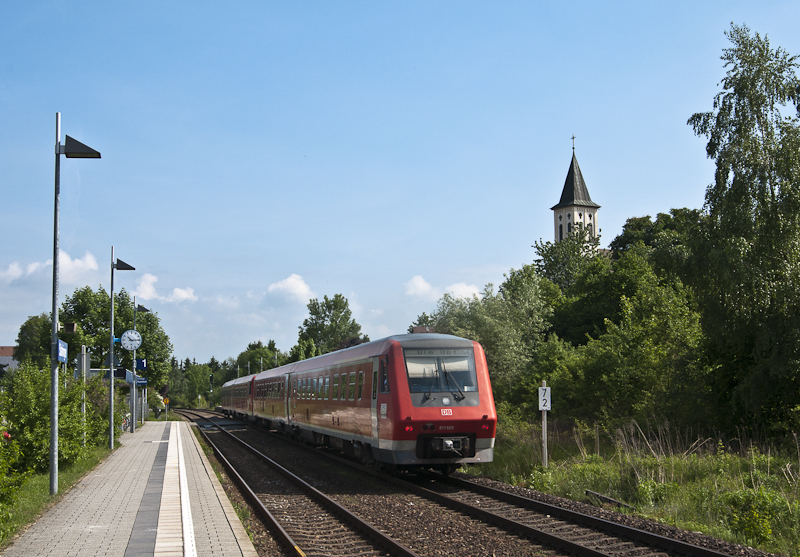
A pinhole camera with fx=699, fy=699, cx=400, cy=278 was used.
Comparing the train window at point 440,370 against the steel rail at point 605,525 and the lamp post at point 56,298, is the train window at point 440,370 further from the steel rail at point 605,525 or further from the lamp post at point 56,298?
the lamp post at point 56,298

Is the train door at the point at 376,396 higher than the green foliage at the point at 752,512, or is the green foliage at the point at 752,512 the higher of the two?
the train door at the point at 376,396

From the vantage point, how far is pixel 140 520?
31.9 ft

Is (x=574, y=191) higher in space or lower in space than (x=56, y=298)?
higher

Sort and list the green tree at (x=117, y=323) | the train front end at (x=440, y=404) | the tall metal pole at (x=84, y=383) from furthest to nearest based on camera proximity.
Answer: the green tree at (x=117, y=323) → the tall metal pole at (x=84, y=383) → the train front end at (x=440, y=404)

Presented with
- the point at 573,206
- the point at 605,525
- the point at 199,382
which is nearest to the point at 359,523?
the point at 605,525

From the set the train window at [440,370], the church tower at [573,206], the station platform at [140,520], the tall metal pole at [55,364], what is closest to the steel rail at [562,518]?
the train window at [440,370]

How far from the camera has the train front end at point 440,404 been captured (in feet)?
45.0

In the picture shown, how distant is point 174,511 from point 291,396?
15129mm

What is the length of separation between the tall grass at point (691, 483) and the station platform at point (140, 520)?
6.03 meters

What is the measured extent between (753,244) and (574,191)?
103635 millimetres

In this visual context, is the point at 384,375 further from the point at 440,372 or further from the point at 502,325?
the point at 502,325

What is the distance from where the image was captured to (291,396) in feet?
83.6

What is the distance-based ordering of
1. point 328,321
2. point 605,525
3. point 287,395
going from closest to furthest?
1. point 605,525
2. point 287,395
3. point 328,321

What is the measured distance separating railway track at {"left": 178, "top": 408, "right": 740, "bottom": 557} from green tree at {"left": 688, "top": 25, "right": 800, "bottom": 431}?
9253mm
